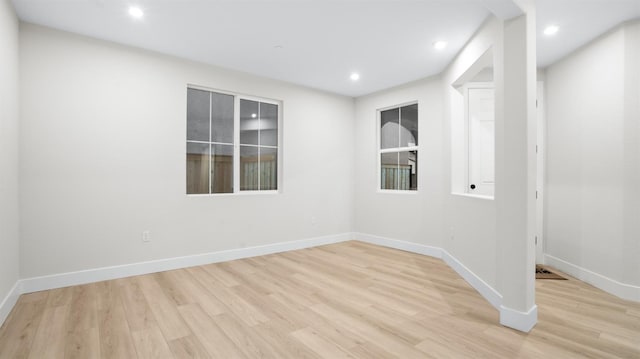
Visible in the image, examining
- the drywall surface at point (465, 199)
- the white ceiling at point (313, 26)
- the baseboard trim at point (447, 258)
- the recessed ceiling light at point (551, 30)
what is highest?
the white ceiling at point (313, 26)

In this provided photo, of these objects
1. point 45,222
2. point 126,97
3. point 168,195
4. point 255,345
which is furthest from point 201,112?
point 255,345

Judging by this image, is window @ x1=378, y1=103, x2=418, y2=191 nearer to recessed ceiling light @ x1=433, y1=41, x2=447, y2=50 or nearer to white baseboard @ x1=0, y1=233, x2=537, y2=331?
white baseboard @ x1=0, y1=233, x2=537, y2=331

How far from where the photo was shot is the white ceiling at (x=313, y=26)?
268 centimetres

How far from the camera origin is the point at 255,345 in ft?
6.70

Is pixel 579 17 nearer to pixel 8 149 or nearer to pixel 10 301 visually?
pixel 8 149

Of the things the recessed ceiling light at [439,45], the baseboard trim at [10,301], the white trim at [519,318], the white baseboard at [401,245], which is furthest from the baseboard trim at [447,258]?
the baseboard trim at [10,301]

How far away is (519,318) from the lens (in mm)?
2268

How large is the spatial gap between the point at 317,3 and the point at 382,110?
118 inches

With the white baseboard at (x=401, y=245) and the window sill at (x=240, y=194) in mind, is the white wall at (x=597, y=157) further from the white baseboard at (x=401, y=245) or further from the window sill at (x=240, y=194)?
the window sill at (x=240, y=194)

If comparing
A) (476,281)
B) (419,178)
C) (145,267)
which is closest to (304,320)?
(476,281)

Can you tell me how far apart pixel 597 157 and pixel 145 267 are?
5174 mm

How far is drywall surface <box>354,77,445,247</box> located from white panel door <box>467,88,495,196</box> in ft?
→ 1.69

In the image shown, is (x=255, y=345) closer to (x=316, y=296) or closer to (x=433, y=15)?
(x=316, y=296)

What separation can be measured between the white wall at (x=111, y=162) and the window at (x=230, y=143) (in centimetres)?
18
